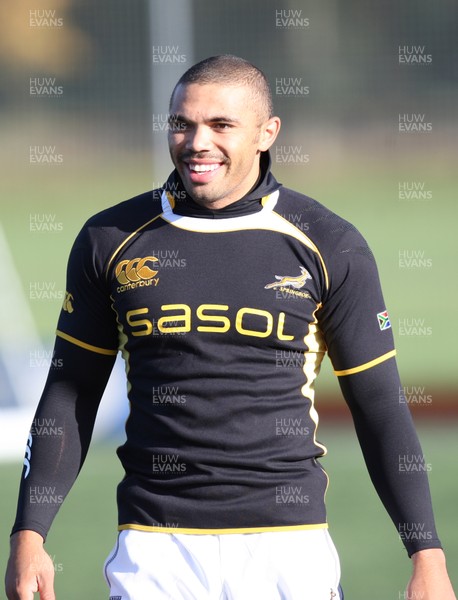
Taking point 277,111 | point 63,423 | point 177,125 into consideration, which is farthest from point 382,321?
point 277,111

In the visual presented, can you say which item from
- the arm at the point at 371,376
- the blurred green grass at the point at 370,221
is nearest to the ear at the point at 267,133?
the arm at the point at 371,376

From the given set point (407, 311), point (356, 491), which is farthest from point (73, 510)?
point (407, 311)

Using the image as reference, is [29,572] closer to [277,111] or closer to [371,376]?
[371,376]

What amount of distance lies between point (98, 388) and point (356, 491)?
3.07 meters

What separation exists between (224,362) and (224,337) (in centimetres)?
5

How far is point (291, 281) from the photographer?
2.56m

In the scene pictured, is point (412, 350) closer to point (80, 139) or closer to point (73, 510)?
point (73, 510)

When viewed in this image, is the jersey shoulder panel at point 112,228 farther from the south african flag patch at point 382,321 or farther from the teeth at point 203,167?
the south african flag patch at point 382,321

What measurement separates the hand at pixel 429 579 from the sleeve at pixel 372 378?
83 mm

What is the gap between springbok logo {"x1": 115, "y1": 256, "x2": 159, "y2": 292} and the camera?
2562 millimetres

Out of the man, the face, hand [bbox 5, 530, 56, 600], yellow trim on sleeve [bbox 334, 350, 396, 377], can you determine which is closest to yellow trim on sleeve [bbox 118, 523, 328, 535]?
the man

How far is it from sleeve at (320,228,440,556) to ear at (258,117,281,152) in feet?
0.97

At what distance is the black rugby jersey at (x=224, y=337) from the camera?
8.07 feet

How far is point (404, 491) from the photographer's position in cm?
254
